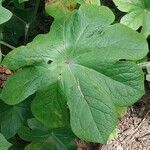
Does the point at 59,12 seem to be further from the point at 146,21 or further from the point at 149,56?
the point at 149,56

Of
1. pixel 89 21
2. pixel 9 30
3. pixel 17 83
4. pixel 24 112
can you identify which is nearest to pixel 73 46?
pixel 89 21

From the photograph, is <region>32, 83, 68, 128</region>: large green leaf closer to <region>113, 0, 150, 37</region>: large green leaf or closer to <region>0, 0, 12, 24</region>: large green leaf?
<region>0, 0, 12, 24</region>: large green leaf

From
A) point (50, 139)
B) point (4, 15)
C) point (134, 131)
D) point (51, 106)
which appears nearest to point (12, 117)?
point (50, 139)

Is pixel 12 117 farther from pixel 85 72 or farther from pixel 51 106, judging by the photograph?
pixel 85 72

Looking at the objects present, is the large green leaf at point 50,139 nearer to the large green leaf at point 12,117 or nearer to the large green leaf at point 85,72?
the large green leaf at point 12,117

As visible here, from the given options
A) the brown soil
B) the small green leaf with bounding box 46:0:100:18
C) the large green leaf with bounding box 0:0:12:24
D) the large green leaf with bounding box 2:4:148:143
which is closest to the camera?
the large green leaf with bounding box 2:4:148:143

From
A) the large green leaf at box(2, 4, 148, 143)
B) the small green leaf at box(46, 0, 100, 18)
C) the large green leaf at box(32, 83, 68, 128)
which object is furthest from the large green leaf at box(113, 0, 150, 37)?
the large green leaf at box(32, 83, 68, 128)
